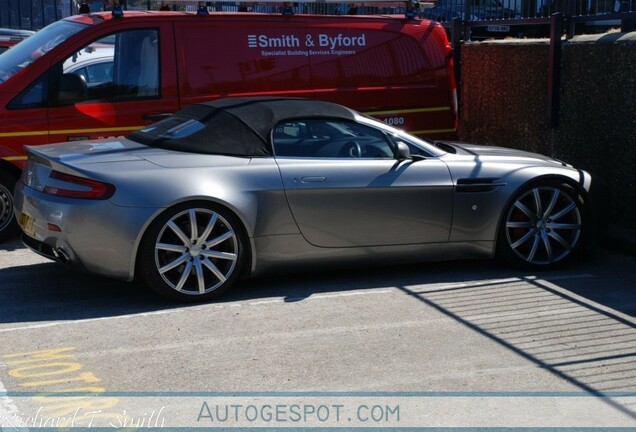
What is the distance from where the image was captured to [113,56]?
912 centimetres

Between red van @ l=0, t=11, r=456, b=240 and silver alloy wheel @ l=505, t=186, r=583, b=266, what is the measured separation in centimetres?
250

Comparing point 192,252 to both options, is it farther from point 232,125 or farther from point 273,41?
point 273,41

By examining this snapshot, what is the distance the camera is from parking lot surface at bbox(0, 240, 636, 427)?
5.18m

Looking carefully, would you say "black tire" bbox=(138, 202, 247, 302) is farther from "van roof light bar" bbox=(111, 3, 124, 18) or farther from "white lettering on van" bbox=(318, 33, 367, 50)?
"white lettering on van" bbox=(318, 33, 367, 50)

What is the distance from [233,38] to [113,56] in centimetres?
114

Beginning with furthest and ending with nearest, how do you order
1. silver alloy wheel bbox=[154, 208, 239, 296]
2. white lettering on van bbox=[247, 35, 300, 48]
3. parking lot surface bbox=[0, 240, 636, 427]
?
1. white lettering on van bbox=[247, 35, 300, 48]
2. silver alloy wheel bbox=[154, 208, 239, 296]
3. parking lot surface bbox=[0, 240, 636, 427]

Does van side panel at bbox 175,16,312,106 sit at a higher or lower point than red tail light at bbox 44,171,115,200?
higher

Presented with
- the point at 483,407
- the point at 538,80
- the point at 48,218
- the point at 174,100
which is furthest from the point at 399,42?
the point at 483,407

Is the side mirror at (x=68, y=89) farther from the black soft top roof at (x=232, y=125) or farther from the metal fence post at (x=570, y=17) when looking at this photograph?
the metal fence post at (x=570, y=17)

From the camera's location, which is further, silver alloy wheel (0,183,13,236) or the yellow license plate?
silver alloy wheel (0,183,13,236)

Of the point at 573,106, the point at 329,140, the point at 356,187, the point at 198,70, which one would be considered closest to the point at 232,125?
the point at 329,140

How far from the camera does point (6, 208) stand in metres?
8.76

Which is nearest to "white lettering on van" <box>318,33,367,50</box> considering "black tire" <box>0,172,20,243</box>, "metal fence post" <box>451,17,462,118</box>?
"metal fence post" <box>451,17,462,118</box>

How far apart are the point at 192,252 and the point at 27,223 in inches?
50.2
